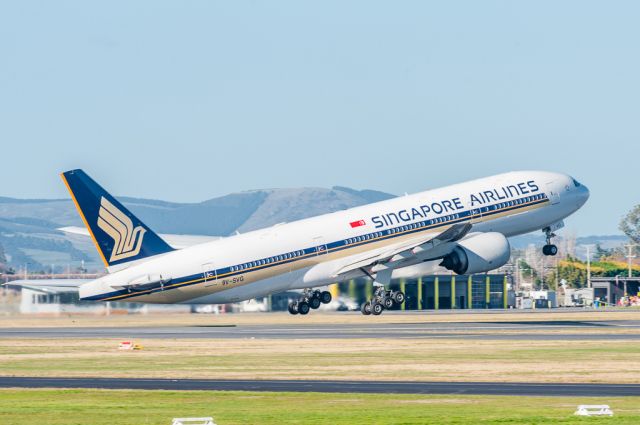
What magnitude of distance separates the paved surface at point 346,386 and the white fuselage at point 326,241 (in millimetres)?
25744

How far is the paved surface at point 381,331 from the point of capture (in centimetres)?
7244

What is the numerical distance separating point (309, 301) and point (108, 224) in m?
17.9

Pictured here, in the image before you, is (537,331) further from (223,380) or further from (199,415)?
(199,415)

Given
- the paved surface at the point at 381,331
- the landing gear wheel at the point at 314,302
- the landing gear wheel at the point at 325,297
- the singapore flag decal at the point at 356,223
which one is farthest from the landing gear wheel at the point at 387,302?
the singapore flag decal at the point at 356,223

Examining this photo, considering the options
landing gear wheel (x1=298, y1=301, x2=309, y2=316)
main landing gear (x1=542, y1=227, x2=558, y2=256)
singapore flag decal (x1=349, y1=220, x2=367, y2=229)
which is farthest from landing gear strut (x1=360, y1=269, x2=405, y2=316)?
main landing gear (x1=542, y1=227, x2=558, y2=256)

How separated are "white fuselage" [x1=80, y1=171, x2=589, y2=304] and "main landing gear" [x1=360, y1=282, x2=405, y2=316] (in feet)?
5.97

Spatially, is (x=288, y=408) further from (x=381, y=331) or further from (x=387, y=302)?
(x=387, y=302)

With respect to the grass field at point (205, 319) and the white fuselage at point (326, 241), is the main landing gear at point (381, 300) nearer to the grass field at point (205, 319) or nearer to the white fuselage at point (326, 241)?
the white fuselage at point (326, 241)

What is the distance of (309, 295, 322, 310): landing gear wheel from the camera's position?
8669 centimetres

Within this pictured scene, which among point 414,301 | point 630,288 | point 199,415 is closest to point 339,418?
point 199,415

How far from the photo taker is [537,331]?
76.3 metres

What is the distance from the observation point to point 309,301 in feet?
285

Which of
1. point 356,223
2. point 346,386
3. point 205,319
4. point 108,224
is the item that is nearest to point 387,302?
point 356,223

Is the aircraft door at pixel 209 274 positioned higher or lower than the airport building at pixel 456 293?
lower
